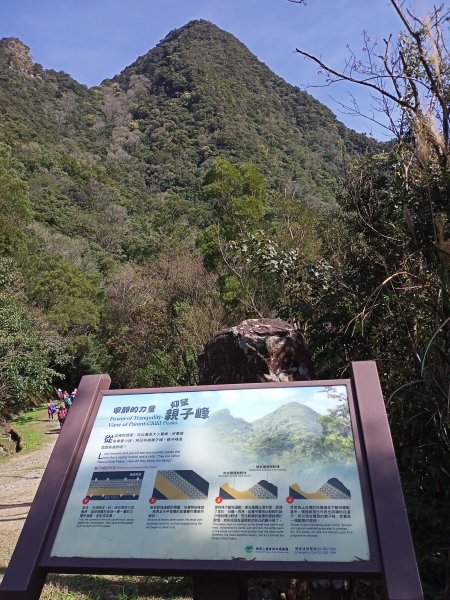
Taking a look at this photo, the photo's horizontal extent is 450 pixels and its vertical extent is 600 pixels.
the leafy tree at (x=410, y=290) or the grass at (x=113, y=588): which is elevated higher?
the leafy tree at (x=410, y=290)

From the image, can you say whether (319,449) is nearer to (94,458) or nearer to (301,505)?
(301,505)

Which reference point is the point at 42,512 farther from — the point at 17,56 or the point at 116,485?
the point at 17,56

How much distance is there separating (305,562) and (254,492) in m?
0.28

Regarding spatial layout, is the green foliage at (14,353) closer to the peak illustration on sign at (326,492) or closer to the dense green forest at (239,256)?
the dense green forest at (239,256)

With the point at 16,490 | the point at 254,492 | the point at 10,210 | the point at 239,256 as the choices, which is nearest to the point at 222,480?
the point at 254,492

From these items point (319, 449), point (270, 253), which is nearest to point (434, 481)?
point (319, 449)

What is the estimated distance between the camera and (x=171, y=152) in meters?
54.5

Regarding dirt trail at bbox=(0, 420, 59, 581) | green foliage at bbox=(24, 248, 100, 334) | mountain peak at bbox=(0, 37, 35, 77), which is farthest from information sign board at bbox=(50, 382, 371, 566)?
mountain peak at bbox=(0, 37, 35, 77)

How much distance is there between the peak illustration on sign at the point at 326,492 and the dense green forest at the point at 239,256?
855 millimetres

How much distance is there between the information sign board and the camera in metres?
1.69

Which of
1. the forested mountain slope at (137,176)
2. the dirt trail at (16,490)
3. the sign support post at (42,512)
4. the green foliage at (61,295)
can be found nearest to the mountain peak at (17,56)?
the forested mountain slope at (137,176)

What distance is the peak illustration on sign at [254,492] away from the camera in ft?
5.88

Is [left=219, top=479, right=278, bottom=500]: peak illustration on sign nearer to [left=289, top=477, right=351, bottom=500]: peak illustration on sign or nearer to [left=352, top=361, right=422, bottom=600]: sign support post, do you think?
[left=289, top=477, right=351, bottom=500]: peak illustration on sign

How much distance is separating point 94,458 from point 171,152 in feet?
181
